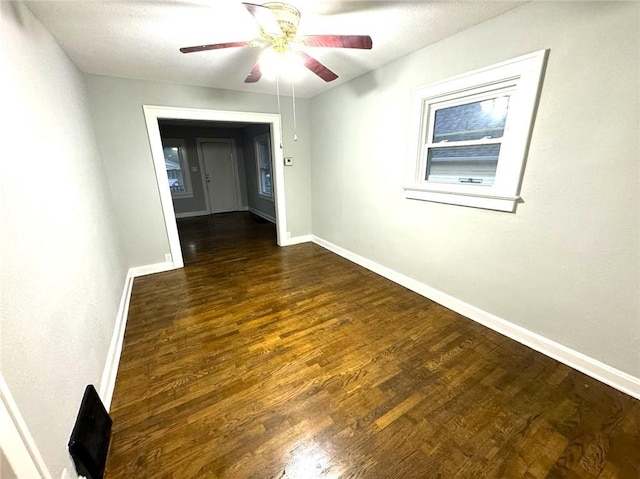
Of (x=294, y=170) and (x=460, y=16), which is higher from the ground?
(x=460, y=16)

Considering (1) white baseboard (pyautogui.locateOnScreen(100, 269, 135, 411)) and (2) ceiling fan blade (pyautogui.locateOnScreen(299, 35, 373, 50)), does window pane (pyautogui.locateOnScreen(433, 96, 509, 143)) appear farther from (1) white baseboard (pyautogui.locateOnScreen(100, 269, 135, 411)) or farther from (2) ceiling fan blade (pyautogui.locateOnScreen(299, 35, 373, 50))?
(1) white baseboard (pyautogui.locateOnScreen(100, 269, 135, 411))

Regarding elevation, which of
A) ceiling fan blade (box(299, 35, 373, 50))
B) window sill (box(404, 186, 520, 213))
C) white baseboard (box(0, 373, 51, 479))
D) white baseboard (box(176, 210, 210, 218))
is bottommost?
white baseboard (box(176, 210, 210, 218))

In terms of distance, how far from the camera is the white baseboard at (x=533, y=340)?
63.4 inches

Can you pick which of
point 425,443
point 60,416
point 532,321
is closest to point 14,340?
point 60,416

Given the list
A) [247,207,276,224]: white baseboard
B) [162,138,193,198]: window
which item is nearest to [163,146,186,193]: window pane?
[162,138,193,198]: window

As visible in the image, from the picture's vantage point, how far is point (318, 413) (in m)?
1.50

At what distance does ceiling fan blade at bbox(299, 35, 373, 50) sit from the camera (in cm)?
148

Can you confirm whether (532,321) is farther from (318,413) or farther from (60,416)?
(60,416)

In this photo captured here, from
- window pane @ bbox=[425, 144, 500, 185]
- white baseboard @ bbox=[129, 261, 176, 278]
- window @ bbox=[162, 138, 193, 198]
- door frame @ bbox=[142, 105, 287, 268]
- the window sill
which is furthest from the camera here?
window @ bbox=[162, 138, 193, 198]

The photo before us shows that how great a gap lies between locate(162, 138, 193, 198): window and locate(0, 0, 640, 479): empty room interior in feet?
Result: 12.0

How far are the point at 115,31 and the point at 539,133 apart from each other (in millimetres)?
3051

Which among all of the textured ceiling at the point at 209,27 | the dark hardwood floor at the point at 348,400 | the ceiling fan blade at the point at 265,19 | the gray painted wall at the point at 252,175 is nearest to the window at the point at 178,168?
→ the gray painted wall at the point at 252,175

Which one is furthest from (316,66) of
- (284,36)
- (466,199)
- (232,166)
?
(232,166)

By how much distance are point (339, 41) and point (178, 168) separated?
621 centimetres
